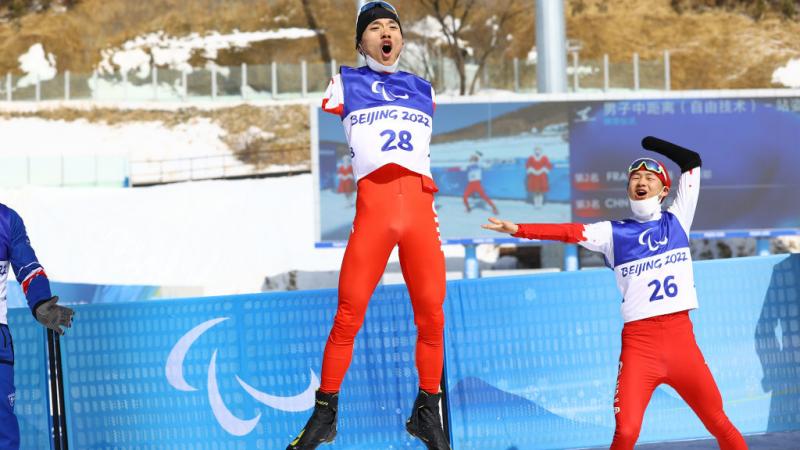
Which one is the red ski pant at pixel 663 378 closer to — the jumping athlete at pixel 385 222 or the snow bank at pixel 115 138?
the jumping athlete at pixel 385 222

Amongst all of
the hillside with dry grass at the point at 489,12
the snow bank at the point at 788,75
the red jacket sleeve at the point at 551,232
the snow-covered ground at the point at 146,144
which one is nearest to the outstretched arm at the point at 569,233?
the red jacket sleeve at the point at 551,232

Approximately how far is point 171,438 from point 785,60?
147 ft

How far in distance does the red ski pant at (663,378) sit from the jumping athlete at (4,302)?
324 centimetres

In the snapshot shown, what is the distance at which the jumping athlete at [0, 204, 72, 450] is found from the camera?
595 cm

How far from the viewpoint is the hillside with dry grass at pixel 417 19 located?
161 ft

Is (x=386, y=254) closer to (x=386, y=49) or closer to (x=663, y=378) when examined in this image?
(x=386, y=49)

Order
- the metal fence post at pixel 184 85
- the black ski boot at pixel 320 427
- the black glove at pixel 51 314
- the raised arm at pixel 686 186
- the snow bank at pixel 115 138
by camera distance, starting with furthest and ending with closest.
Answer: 1. the metal fence post at pixel 184 85
2. the snow bank at pixel 115 138
3. the raised arm at pixel 686 186
4. the black glove at pixel 51 314
5. the black ski boot at pixel 320 427

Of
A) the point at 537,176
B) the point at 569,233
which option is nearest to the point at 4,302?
the point at 569,233

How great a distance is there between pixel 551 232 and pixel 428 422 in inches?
54.3

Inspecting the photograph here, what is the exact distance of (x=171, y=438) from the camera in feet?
24.8

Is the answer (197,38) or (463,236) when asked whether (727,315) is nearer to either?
(463,236)

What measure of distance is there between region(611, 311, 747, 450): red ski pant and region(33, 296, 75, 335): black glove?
3221 mm

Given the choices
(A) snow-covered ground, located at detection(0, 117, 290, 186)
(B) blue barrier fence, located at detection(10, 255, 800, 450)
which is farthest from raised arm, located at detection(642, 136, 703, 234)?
(A) snow-covered ground, located at detection(0, 117, 290, 186)

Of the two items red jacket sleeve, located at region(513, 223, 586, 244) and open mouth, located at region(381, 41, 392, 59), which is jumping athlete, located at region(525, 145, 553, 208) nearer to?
red jacket sleeve, located at region(513, 223, 586, 244)
